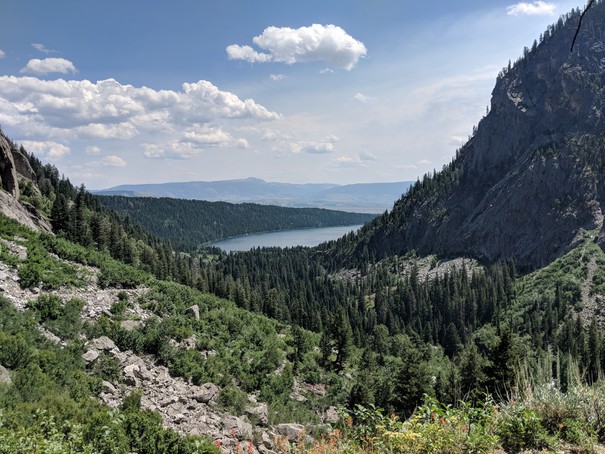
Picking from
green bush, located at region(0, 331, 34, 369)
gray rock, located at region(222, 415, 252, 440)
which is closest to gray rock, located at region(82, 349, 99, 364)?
green bush, located at region(0, 331, 34, 369)

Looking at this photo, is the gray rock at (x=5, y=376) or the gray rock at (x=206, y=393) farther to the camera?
the gray rock at (x=206, y=393)

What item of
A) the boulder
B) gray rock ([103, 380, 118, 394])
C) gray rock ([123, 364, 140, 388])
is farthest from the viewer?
the boulder

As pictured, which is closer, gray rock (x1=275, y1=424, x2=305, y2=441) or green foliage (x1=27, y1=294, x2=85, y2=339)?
gray rock (x1=275, y1=424, x2=305, y2=441)

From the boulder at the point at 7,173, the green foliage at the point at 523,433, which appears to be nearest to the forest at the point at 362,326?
the green foliage at the point at 523,433

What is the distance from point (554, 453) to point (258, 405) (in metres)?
20.2

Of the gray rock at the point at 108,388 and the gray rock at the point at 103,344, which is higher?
the gray rock at the point at 103,344

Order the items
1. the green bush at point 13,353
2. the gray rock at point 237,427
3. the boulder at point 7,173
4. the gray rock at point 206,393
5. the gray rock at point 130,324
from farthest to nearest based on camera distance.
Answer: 1. the boulder at point 7,173
2. the gray rock at point 130,324
3. the gray rock at point 206,393
4. the gray rock at point 237,427
5. the green bush at point 13,353

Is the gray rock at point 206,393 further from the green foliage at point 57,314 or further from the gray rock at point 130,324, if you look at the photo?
the green foliage at point 57,314

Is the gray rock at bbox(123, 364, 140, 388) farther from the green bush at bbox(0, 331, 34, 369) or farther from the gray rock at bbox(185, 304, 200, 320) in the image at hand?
the gray rock at bbox(185, 304, 200, 320)

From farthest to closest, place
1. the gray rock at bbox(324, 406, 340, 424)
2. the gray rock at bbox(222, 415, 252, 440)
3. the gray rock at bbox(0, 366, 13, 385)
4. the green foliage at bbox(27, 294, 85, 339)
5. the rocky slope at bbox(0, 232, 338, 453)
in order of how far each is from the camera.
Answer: the gray rock at bbox(324, 406, 340, 424), the green foliage at bbox(27, 294, 85, 339), the gray rock at bbox(222, 415, 252, 440), the rocky slope at bbox(0, 232, 338, 453), the gray rock at bbox(0, 366, 13, 385)

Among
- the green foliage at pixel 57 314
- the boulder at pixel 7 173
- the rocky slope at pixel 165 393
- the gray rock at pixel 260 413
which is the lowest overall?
the gray rock at pixel 260 413

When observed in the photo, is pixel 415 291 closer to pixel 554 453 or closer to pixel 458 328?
pixel 458 328

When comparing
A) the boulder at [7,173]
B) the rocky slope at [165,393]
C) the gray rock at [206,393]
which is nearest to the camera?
the rocky slope at [165,393]

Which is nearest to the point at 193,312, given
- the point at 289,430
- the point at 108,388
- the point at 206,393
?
the point at 206,393
